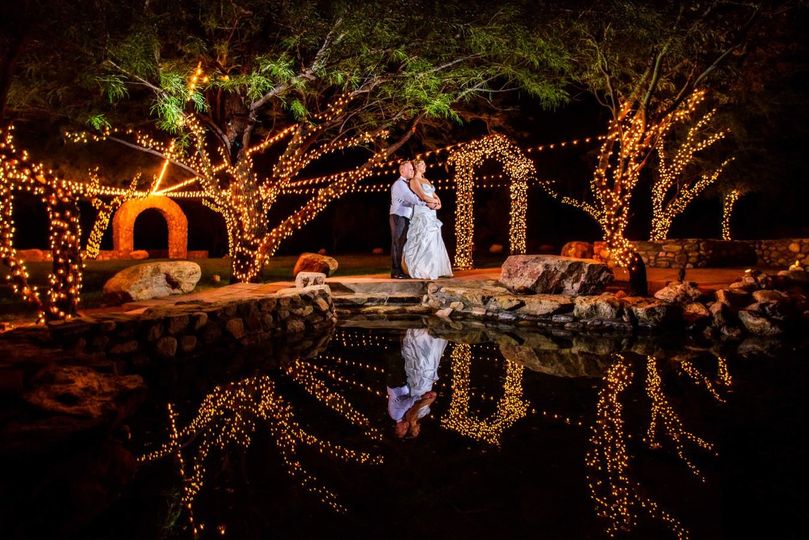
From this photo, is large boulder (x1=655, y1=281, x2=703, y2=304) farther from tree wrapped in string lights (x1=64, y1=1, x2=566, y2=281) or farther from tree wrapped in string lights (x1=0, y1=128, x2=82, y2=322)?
tree wrapped in string lights (x1=0, y1=128, x2=82, y2=322)

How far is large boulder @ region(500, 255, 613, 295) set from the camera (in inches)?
374

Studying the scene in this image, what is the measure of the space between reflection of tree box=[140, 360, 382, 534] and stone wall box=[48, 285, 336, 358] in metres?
1.47

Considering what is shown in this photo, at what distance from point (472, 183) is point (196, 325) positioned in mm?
7993

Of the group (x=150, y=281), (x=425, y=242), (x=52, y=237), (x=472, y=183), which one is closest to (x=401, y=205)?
(x=425, y=242)

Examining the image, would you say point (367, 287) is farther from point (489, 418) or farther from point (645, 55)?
point (645, 55)

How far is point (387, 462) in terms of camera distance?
11.9 feet

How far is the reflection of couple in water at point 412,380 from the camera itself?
448cm

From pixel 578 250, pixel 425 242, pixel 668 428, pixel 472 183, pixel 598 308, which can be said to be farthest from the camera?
pixel 578 250

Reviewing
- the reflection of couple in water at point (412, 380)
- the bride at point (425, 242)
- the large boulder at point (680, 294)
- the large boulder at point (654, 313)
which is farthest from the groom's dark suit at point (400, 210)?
the large boulder at point (680, 294)

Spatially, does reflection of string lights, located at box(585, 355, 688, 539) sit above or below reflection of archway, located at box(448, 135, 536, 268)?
below

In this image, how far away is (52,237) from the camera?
6289mm

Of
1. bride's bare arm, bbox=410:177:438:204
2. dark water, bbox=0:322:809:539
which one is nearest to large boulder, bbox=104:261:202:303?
dark water, bbox=0:322:809:539

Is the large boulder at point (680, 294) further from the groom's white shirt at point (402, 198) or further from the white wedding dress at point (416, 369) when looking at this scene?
the groom's white shirt at point (402, 198)

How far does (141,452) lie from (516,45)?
8729mm
